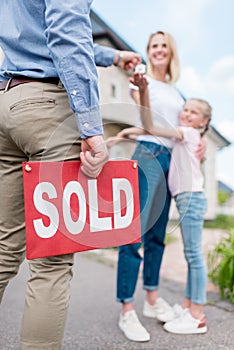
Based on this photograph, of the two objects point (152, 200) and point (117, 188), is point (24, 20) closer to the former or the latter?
point (117, 188)

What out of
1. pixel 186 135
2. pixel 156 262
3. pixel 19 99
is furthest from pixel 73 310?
pixel 19 99

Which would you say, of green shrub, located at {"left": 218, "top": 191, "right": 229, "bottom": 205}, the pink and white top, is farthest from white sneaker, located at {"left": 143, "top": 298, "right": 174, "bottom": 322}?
green shrub, located at {"left": 218, "top": 191, "right": 229, "bottom": 205}

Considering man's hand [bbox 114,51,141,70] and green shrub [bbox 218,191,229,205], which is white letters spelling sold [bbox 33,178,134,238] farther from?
green shrub [bbox 218,191,229,205]

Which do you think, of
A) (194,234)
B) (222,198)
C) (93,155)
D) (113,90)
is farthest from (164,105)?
(222,198)

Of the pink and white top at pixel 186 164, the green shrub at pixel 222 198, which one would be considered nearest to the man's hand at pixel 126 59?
the pink and white top at pixel 186 164

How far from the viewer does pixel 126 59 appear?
80.4 inches

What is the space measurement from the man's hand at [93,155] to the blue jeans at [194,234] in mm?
945

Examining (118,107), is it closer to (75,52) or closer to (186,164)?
(75,52)

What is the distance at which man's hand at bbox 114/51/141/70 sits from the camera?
6.63 feet

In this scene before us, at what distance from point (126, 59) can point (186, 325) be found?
1363mm

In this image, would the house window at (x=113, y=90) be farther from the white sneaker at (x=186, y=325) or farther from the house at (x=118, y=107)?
the white sneaker at (x=186, y=325)

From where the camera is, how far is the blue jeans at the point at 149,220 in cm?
215

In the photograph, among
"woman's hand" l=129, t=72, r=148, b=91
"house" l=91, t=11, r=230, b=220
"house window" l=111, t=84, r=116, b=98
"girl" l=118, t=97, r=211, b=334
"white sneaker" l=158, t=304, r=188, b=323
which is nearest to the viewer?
"house" l=91, t=11, r=230, b=220

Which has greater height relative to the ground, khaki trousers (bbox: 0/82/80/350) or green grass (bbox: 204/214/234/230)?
khaki trousers (bbox: 0/82/80/350)
